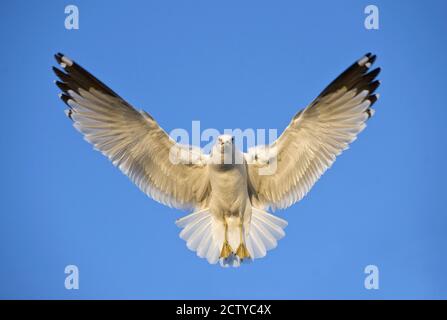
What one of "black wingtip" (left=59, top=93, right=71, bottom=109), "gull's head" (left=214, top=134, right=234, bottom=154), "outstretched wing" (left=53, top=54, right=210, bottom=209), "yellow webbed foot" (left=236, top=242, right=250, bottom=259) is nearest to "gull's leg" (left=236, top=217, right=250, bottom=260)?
"yellow webbed foot" (left=236, top=242, right=250, bottom=259)

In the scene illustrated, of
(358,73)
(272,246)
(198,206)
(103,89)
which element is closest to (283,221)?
(272,246)

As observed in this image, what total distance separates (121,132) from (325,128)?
1.76 meters

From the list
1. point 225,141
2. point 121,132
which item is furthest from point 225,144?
point 121,132

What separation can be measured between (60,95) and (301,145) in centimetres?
215

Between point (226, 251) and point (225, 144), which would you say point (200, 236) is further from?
point (225, 144)

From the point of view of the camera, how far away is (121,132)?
7570 mm

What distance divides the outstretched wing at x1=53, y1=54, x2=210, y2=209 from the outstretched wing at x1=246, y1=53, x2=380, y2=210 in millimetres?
604

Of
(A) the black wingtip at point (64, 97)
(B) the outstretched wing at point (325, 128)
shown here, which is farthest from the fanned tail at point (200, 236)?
(A) the black wingtip at point (64, 97)

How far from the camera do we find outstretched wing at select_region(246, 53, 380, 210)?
7.33 metres

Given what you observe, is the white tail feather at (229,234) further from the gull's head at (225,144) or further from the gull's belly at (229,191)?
the gull's head at (225,144)

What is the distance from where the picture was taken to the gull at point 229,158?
24.2 feet

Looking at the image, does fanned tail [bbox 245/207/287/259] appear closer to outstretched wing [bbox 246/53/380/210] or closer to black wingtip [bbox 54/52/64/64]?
outstretched wing [bbox 246/53/380/210]

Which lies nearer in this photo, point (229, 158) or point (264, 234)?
point (229, 158)

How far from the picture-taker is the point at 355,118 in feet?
24.3
